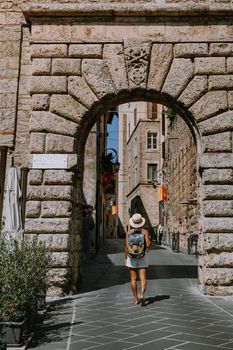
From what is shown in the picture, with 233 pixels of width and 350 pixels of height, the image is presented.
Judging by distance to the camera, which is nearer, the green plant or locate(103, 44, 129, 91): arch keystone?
the green plant

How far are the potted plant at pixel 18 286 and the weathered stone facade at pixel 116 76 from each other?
6.42 feet

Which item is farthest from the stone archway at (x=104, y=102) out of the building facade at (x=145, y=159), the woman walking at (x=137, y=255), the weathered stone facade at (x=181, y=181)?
the building facade at (x=145, y=159)

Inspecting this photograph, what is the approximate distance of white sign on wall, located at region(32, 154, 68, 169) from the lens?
786 cm

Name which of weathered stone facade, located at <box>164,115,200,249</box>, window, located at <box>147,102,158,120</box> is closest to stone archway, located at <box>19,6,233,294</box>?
weathered stone facade, located at <box>164,115,200,249</box>

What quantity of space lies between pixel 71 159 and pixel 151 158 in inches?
1107

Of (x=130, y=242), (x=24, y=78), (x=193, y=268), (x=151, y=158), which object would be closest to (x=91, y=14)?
(x=24, y=78)

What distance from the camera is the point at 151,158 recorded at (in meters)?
35.8

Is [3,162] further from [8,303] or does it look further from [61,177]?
[8,303]

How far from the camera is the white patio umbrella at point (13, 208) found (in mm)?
6992

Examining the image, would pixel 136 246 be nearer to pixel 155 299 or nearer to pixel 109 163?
pixel 155 299

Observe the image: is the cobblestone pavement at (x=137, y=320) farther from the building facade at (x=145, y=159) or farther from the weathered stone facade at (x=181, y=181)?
→ the building facade at (x=145, y=159)

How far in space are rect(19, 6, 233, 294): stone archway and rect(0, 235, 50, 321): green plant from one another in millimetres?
1688

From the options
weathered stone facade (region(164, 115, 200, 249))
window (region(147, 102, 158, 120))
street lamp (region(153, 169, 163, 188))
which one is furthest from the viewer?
window (region(147, 102, 158, 120))

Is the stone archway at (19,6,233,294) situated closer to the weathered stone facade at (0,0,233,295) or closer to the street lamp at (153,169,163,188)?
the weathered stone facade at (0,0,233,295)
